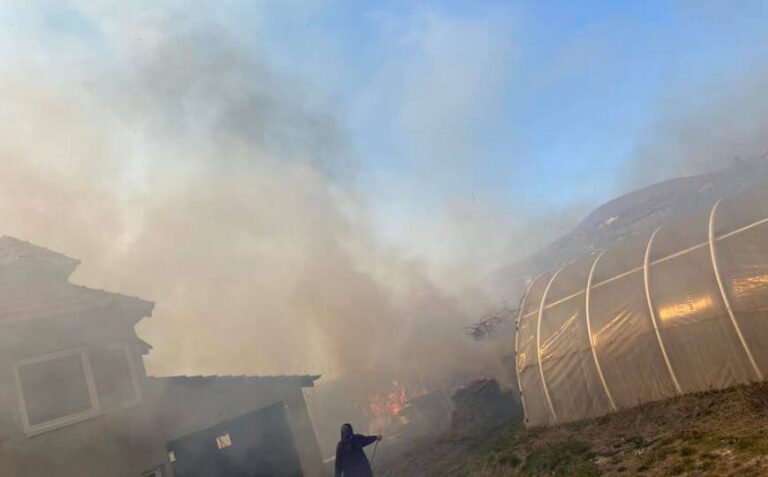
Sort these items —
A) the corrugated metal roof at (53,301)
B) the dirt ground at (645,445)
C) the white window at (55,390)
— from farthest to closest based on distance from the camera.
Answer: the corrugated metal roof at (53,301) < the white window at (55,390) < the dirt ground at (645,445)

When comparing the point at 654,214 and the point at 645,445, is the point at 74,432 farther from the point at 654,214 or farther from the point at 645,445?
the point at 654,214

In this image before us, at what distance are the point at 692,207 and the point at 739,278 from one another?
115ft

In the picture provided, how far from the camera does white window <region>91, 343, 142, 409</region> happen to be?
10594 mm

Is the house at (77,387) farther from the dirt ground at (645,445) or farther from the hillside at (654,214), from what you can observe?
the hillside at (654,214)

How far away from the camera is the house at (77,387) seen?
9438 millimetres

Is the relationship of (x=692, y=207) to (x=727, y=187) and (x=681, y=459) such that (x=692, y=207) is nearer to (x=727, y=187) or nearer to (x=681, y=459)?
(x=727, y=187)

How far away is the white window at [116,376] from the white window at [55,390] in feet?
0.68

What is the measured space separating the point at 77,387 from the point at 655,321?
1215 centimetres

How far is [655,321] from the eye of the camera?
11.2 m

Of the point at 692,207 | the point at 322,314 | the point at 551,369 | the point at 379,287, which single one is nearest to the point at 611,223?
the point at 692,207

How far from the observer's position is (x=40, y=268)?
12.2 meters

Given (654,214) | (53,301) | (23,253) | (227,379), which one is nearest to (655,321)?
(227,379)

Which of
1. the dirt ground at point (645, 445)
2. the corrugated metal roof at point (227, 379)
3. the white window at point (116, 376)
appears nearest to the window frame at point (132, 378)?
the white window at point (116, 376)

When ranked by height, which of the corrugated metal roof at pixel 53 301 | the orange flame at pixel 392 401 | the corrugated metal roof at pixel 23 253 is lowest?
the orange flame at pixel 392 401
